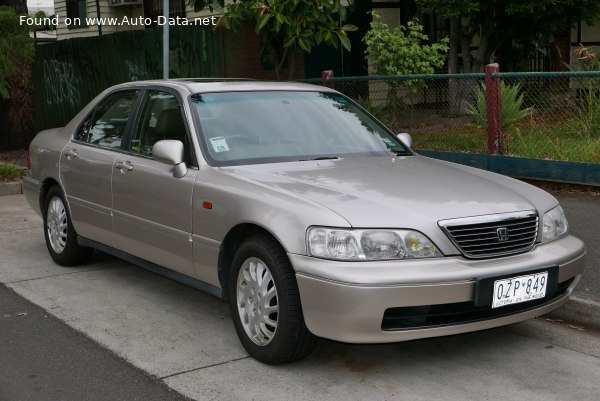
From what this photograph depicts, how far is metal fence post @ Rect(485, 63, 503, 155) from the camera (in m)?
9.07

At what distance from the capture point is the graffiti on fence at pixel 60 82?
1766 cm

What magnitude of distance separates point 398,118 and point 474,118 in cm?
161

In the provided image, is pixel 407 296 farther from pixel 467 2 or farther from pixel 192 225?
pixel 467 2

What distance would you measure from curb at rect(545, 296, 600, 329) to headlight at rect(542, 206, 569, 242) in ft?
2.01

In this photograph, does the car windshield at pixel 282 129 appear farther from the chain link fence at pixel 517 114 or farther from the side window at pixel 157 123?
the chain link fence at pixel 517 114

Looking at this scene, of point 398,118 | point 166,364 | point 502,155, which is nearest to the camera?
point 166,364

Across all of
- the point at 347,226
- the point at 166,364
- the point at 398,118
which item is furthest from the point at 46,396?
the point at 398,118

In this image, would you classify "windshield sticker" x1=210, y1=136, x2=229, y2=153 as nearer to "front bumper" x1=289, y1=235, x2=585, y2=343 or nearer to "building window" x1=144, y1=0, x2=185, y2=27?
"front bumper" x1=289, y1=235, x2=585, y2=343

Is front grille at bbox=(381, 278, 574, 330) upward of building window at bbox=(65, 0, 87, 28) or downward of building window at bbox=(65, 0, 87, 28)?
downward

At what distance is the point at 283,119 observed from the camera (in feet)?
18.0

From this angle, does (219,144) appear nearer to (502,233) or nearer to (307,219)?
(307,219)

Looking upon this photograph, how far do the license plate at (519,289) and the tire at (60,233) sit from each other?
12.0 ft

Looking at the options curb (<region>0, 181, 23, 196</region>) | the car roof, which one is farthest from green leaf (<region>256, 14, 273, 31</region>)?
the car roof

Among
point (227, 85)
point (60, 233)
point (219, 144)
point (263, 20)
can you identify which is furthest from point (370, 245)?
point (263, 20)
